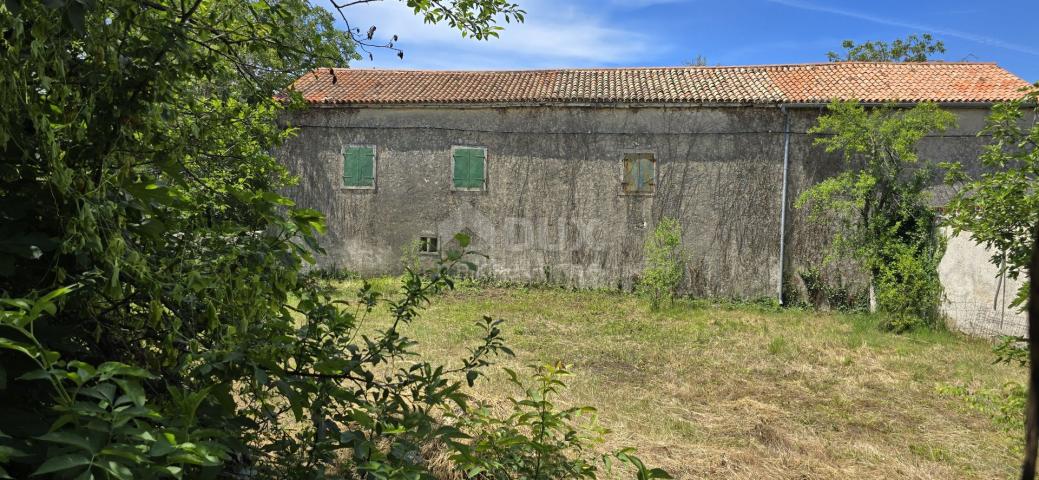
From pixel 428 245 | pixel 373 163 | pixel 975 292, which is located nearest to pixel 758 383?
pixel 975 292

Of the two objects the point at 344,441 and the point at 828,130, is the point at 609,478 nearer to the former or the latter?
the point at 344,441

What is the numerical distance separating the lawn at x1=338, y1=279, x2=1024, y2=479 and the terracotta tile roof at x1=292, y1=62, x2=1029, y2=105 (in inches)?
159

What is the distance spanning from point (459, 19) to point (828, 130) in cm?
1070

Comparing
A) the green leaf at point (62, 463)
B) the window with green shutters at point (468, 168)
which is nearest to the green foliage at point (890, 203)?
the window with green shutters at point (468, 168)

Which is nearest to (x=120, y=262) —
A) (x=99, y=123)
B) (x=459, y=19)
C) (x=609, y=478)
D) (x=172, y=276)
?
(x=172, y=276)

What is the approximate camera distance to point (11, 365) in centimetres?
145

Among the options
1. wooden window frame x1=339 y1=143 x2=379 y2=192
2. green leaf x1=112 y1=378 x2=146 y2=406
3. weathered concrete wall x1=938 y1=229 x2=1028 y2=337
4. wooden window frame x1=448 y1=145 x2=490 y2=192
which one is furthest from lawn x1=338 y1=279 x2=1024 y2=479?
green leaf x1=112 y1=378 x2=146 y2=406

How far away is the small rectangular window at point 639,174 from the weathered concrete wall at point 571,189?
0.43ft

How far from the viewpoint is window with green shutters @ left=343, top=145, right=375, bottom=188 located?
45.0ft

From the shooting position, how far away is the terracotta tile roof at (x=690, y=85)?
40.3 ft

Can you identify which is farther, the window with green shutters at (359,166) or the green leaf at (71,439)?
the window with green shutters at (359,166)

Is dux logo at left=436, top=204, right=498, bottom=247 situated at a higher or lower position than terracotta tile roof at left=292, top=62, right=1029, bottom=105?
lower

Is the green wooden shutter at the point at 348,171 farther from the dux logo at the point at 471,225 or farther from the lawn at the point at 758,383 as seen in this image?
the lawn at the point at 758,383

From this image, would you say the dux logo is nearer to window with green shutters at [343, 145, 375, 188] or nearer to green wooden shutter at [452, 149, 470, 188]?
green wooden shutter at [452, 149, 470, 188]
